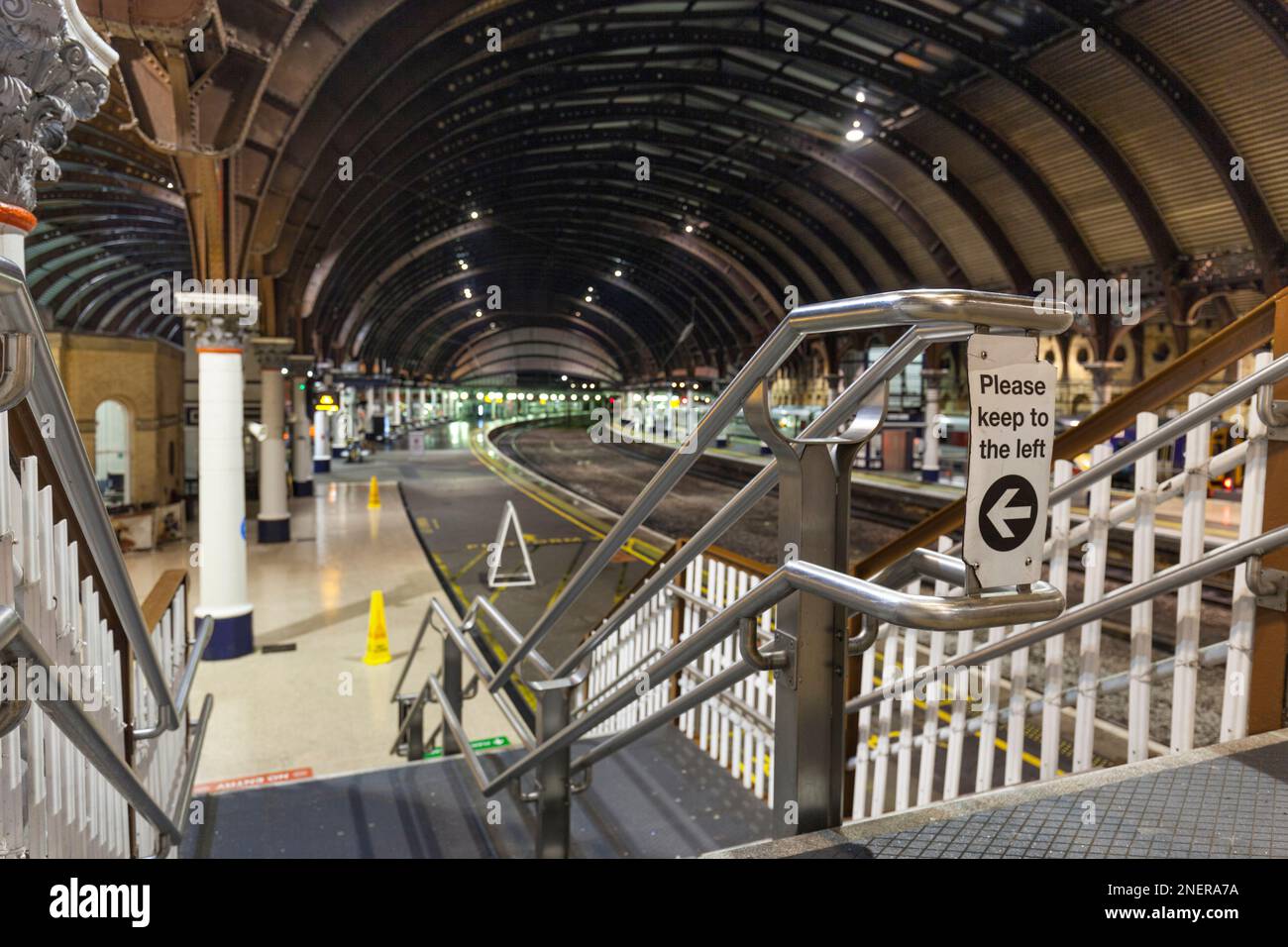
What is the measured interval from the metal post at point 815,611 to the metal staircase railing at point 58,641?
5.46 feet

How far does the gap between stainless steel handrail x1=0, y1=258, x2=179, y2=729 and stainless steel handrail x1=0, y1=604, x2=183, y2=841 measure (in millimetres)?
455

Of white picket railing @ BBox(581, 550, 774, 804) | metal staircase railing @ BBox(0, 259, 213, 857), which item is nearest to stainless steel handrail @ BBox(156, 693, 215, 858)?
metal staircase railing @ BBox(0, 259, 213, 857)

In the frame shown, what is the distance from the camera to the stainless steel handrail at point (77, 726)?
174 cm

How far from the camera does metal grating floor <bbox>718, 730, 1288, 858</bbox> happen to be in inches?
87.6

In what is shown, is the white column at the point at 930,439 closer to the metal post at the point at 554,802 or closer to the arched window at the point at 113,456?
the arched window at the point at 113,456

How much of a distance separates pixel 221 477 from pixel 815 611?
Result: 34.4ft

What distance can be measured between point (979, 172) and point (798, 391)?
62.6 ft

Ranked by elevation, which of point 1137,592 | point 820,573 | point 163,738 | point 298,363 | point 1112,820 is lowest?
point 163,738

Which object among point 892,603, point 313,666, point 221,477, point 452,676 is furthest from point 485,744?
point 892,603

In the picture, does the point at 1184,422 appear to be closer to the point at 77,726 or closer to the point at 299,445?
the point at 77,726

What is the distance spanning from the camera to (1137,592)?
307 cm

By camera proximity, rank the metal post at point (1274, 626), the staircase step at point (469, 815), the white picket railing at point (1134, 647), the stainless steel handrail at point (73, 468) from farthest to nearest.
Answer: the staircase step at point (469, 815), the white picket railing at point (1134, 647), the metal post at point (1274, 626), the stainless steel handrail at point (73, 468)

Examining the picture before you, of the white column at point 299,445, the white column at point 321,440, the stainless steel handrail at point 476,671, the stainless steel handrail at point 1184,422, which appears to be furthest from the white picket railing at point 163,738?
the white column at point 321,440
